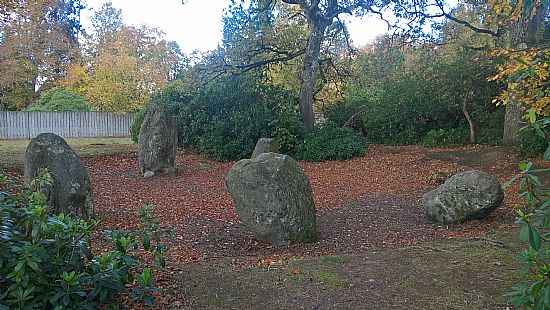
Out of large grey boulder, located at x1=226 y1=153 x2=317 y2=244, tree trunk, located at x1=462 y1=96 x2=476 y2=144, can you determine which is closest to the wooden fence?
tree trunk, located at x1=462 y1=96 x2=476 y2=144

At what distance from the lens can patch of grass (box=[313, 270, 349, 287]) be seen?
166 inches

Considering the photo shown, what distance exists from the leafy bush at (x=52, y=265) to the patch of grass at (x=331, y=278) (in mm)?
1732

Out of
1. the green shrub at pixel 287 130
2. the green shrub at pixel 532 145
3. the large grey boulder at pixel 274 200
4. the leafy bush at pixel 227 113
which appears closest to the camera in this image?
the large grey boulder at pixel 274 200

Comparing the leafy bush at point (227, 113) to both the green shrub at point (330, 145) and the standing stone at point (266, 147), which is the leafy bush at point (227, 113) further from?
the standing stone at point (266, 147)

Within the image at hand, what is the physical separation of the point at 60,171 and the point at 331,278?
440 cm

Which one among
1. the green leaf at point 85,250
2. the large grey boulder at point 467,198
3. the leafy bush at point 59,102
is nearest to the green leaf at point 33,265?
the green leaf at point 85,250

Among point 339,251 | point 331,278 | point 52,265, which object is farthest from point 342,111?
point 52,265

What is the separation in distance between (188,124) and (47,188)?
12421 millimetres

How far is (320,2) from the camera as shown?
1830 centimetres

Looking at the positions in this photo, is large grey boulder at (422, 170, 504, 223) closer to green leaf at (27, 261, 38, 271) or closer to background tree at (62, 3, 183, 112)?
green leaf at (27, 261, 38, 271)

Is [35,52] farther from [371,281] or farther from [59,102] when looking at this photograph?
[371,281]

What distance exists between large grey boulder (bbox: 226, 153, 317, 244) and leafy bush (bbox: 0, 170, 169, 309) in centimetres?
269

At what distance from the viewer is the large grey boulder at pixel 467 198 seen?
6.82 meters

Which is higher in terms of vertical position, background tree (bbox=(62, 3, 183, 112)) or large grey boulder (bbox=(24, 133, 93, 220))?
background tree (bbox=(62, 3, 183, 112))
